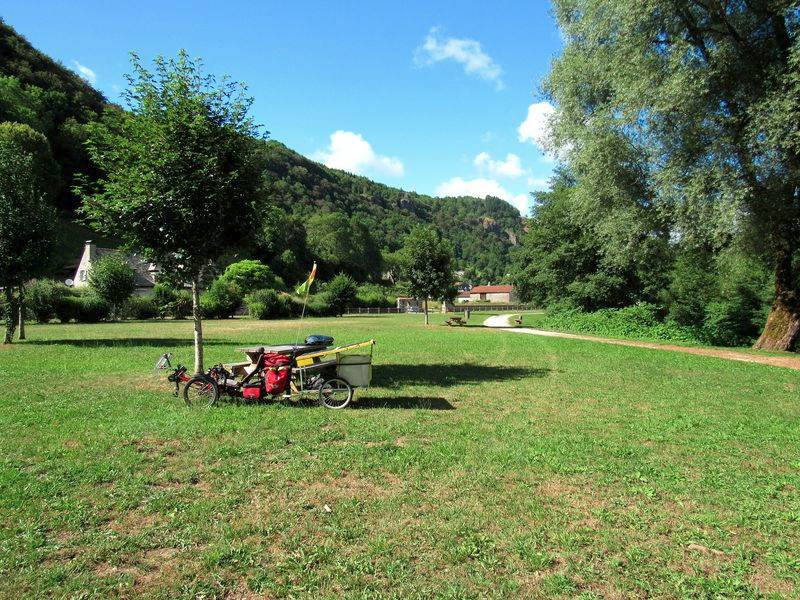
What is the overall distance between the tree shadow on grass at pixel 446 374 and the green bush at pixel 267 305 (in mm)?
34559

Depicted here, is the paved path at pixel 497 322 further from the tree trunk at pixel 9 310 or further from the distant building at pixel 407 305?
the distant building at pixel 407 305

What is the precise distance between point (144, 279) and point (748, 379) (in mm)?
66361

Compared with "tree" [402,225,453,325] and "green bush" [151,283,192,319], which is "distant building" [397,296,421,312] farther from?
"tree" [402,225,453,325]

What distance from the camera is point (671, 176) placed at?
14.5 m

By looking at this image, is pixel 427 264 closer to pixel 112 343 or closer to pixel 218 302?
pixel 112 343

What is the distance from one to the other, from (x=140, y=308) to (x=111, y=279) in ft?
22.4

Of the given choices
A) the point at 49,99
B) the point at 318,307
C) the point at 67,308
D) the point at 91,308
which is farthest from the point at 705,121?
the point at 49,99

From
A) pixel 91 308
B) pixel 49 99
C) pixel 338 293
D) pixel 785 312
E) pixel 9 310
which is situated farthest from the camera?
pixel 49 99

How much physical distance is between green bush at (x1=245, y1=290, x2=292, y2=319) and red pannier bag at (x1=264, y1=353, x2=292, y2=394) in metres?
38.5

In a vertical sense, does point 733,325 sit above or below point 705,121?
below

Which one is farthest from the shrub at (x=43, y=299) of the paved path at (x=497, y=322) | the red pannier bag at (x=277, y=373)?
the red pannier bag at (x=277, y=373)

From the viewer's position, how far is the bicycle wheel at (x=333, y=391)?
787cm

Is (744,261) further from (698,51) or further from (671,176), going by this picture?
(698,51)

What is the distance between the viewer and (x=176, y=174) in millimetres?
9016
